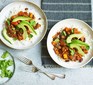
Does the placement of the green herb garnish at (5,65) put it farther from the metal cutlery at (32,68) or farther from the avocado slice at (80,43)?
the avocado slice at (80,43)

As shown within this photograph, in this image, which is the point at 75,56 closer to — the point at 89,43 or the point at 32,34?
the point at 89,43

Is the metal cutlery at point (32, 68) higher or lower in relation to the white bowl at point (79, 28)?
lower

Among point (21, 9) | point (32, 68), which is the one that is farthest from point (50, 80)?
point (21, 9)

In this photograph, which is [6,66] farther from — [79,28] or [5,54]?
[79,28]

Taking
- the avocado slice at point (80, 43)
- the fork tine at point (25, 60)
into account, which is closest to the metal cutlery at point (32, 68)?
the fork tine at point (25, 60)

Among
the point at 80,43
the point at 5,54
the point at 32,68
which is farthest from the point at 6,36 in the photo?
the point at 80,43

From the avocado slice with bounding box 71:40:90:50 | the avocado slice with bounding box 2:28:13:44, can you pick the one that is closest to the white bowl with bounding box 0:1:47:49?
the avocado slice with bounding box 2:28:13:44

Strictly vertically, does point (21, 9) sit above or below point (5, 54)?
above

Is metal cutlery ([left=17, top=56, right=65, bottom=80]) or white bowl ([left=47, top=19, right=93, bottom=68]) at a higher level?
white bowl ([left=47, top=19, right=93, bottom=68])

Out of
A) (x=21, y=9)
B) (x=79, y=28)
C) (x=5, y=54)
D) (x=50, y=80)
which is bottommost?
(x=50, y=80)

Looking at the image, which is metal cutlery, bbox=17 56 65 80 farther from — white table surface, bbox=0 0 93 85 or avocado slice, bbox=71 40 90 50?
avocado slice, bbox=71 40 90 50
